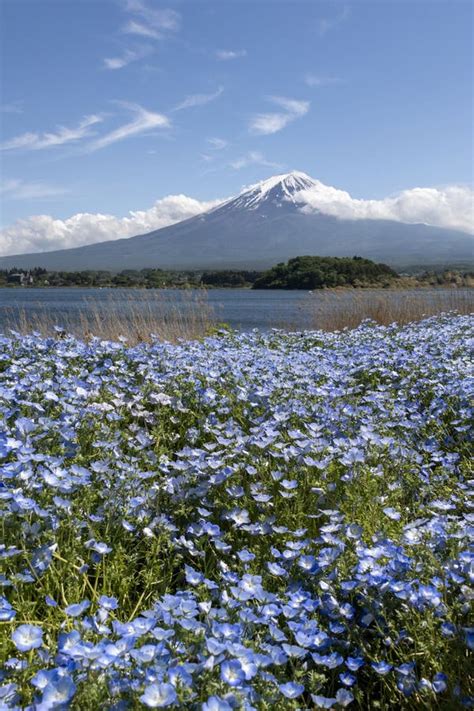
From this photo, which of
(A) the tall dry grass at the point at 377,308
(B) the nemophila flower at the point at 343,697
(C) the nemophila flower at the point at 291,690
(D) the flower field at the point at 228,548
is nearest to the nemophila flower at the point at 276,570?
(D) the flower field at the point at 228,548

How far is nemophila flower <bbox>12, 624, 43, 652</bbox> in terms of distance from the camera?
5.51 feet

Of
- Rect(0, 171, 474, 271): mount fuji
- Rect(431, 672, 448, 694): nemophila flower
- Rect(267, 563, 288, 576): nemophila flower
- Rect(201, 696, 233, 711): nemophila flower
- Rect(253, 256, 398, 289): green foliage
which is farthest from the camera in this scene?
Rect(0, 171, 474, 271): mount fuji

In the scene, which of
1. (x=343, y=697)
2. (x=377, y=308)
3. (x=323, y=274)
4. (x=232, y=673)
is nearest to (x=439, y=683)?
(x=343, y=697)

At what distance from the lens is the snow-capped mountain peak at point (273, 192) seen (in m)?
180

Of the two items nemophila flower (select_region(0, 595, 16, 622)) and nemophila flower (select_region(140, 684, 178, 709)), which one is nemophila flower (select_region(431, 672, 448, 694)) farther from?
nemophila flower (select_region(0, 595, 16, 622))

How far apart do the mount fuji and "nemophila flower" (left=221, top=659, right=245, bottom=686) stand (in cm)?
14067

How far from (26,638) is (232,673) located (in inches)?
22.7

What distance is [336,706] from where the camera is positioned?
6.47ft

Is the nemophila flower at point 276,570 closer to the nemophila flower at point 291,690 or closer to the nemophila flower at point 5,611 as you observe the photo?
the nemophila flower at point 291,690

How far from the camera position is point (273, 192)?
188 metres

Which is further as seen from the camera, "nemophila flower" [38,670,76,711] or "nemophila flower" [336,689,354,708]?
"nemophila flower" [336,689,354,708]

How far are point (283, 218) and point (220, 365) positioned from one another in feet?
587

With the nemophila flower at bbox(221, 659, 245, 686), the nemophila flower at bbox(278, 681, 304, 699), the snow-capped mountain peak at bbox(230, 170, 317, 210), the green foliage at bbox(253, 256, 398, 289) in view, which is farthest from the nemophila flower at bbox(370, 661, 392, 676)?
the snow-capped mountain peak at bbox(230, 170, 317, 210)

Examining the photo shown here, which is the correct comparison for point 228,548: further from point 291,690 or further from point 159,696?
point 159,696
